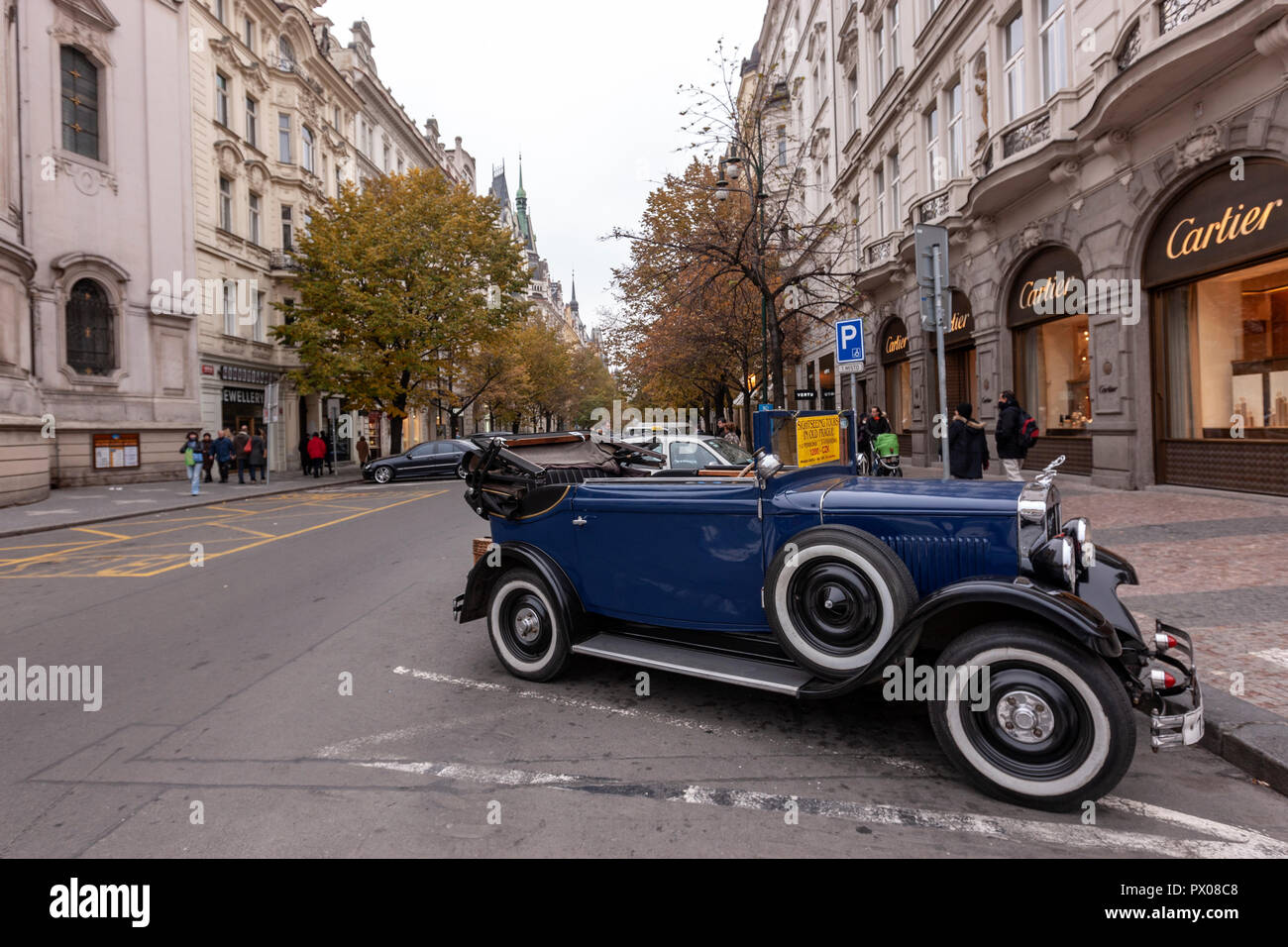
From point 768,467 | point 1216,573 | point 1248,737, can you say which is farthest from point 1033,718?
point 1216,573

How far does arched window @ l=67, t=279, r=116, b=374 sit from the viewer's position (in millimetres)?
20484

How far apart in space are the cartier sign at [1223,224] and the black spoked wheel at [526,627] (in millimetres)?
10849

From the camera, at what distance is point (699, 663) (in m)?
3.84

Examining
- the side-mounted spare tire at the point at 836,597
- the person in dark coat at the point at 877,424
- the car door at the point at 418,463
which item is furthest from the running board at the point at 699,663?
the car door at the point at 418,463

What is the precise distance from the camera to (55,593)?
7.45m

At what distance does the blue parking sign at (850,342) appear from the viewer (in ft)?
35.2

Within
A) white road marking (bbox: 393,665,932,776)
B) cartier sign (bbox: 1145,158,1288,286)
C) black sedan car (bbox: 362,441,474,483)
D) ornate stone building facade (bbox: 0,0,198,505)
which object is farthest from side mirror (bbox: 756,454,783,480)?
black sedan car (bbox: 362,441,474,483)

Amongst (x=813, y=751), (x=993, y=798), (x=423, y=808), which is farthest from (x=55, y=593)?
(x=993, y=798)

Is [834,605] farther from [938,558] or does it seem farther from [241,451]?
[241,451]

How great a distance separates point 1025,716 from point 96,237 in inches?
1018

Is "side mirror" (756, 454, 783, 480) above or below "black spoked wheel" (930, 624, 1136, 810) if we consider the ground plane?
above

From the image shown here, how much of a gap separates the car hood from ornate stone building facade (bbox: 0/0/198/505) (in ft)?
61.7

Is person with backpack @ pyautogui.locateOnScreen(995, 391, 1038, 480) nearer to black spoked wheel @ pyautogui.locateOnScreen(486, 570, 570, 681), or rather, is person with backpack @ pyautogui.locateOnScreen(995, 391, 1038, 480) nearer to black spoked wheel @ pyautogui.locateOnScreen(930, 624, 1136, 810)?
black spoked wheel @ pyautogui.locateOnScreen(486, 570, 570, 681)

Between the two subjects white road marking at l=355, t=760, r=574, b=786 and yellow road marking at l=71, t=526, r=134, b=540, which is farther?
yellow road marking at l=71, t=526, r=134, b=540
